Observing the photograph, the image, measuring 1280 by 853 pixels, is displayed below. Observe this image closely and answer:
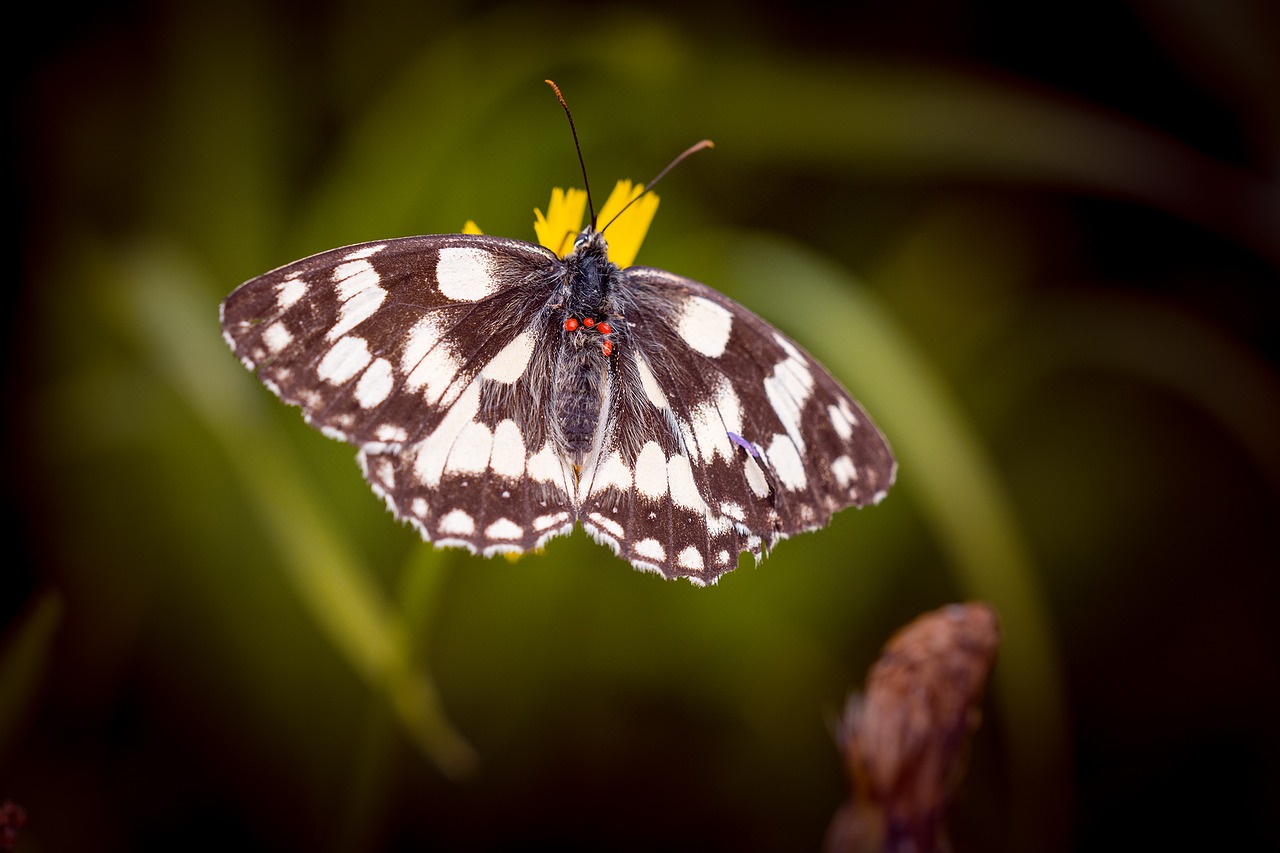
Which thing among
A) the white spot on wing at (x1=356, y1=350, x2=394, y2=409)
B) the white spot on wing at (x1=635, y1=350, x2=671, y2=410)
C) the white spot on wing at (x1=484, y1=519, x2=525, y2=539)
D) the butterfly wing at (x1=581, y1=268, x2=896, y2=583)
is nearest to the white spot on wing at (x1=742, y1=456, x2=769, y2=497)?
the butterfly wing at (x1=581, y1=268, x2=896, y2=583)

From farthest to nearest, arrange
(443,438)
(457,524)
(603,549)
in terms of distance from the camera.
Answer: (603,549), (443,438), (457,524)

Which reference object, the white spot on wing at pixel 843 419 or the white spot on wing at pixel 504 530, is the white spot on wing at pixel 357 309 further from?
the white spot on wing at pixel 843 419

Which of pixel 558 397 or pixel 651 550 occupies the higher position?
pixel 558 397

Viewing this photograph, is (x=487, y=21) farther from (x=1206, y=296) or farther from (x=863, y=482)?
(x=1206, y=296)

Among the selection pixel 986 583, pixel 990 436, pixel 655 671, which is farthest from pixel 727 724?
pixel 990 436

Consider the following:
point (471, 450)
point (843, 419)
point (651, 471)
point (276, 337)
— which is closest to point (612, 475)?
point (651, 471)

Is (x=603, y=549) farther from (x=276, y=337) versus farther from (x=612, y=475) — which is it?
(x=276, y=337)
